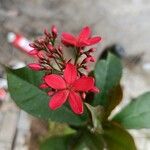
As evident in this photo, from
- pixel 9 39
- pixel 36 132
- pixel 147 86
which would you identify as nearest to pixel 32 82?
pixel 36 132

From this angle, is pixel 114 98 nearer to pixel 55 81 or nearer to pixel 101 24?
pixel 55 81

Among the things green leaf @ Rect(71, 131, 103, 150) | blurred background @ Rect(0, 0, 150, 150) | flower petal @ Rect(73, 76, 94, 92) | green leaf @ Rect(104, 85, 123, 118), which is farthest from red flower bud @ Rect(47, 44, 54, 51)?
blurred background @ Rect(0, 0, 150, 150)

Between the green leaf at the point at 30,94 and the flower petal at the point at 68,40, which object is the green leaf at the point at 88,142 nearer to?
the green leaf at the point at 30,94

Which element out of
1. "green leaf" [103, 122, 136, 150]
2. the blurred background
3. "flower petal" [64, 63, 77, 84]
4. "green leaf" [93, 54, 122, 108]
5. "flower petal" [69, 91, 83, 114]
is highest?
"flower petal" [64, 63, 77, 84]

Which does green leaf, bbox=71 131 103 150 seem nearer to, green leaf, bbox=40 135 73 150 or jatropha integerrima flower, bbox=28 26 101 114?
green leaf, bbox=40 135 73 150

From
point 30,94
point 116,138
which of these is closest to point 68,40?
point 30,94

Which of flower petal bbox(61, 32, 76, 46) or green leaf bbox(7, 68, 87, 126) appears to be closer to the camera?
flower petal bbox(61, 32, 76, 46)
